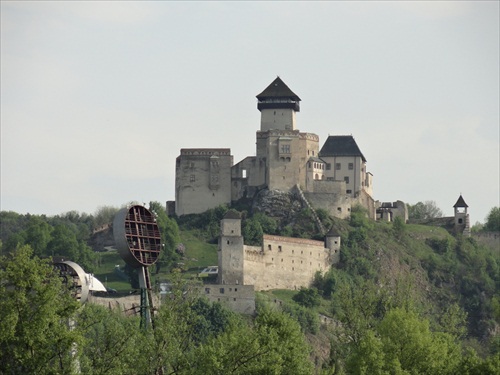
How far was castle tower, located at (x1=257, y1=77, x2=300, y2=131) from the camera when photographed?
153 m

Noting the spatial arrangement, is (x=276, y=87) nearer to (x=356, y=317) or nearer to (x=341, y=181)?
(x=341, y=181)

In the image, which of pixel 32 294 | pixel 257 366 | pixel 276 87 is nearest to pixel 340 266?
pixel 276 87

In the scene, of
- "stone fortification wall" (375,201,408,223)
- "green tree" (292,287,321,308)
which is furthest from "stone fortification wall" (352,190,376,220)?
"green tree" (292,287,321,308)

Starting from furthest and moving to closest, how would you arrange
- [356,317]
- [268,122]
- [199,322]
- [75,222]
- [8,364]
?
1. [75,222]
2. [268,122]
3. [199,322]
4. [356,317]
5. [8,364]

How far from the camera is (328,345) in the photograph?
422 ft

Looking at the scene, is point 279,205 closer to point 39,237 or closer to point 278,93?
point 278,93

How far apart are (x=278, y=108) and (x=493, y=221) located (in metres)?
30.1

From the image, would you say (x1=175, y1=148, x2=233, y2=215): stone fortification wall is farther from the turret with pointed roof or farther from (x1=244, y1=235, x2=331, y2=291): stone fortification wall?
(x1=244, y1=235, x2=331, y2=291): stone fortification wall

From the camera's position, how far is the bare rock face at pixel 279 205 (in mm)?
147375

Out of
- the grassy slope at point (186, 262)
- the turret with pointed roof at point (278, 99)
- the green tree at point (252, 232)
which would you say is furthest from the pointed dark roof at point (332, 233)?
the turret with pointed roof at point (278, 99)

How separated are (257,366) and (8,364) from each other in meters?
17.1

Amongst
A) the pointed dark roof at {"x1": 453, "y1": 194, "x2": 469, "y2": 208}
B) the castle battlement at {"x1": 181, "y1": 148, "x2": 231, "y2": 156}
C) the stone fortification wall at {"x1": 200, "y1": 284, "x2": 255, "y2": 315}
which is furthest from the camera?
the pointed dark roof at {"x1": 453, "y1": 194, "x2": 469, "y2": 208}

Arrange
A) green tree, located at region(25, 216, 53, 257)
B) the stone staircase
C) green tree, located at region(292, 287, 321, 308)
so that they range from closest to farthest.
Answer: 1. green tree, located at region(292, 287, 321, 308)
2. green tree, located at region(25, 216, 53, 257)
3. the stone staircase

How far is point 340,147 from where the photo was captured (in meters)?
157
